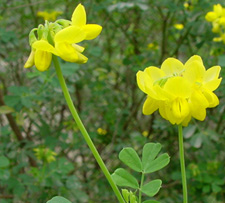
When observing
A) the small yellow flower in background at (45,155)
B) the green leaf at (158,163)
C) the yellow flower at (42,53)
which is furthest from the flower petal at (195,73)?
the small yellow flower in background at (45,155)

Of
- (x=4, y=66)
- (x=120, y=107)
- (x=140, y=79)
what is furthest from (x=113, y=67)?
(x=140, y=79)

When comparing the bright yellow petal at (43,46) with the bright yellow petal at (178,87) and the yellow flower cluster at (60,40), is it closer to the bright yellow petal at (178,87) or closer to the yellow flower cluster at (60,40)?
the yellow flower cluster at (60,40)

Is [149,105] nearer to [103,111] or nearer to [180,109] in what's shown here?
[180,109]

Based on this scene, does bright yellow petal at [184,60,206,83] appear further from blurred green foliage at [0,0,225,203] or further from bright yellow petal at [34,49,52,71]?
blurred green foliage at [0,0,225,203]

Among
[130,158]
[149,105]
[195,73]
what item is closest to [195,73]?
[195,73]

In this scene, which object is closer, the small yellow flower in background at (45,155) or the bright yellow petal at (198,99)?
the bright yellow petal at (198,99)
